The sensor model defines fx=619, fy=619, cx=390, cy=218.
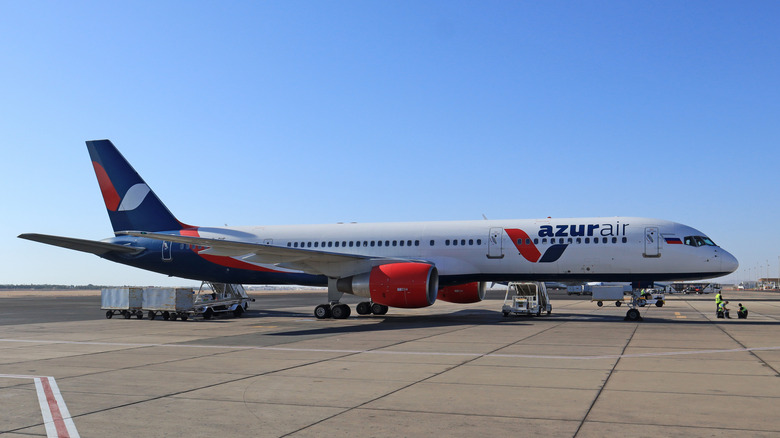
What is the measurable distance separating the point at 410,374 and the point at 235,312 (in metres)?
20.4

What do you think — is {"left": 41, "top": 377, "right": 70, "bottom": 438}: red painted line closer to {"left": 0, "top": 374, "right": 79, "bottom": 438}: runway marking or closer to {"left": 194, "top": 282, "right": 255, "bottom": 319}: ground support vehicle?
{"left": 0, "top": 374, "right": 79, "bottom": 438}: runway marking

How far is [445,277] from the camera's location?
2581cm

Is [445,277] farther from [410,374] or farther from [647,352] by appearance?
[410,374]

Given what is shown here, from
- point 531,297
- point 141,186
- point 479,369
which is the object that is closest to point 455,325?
point 531,297

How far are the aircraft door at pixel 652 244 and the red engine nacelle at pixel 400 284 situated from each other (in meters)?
8.08

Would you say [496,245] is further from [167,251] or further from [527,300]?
[167,251]

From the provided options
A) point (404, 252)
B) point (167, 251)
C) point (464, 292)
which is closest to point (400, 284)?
point (404, 252)

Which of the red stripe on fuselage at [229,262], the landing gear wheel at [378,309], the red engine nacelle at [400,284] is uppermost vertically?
the red stripe on fuselage at [229,262]

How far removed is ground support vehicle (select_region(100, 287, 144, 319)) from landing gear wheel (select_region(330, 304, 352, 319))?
28.7 feet

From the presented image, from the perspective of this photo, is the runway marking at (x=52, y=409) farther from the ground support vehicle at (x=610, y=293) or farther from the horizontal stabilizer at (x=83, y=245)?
the ground support vehicle at (x=610, y=293)

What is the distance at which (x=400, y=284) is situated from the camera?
75.4ft

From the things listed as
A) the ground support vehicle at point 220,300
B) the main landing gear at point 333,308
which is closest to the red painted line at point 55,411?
the main landing gear at point 333,308

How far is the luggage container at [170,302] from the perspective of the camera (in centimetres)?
2641

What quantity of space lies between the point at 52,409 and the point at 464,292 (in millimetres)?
21734
